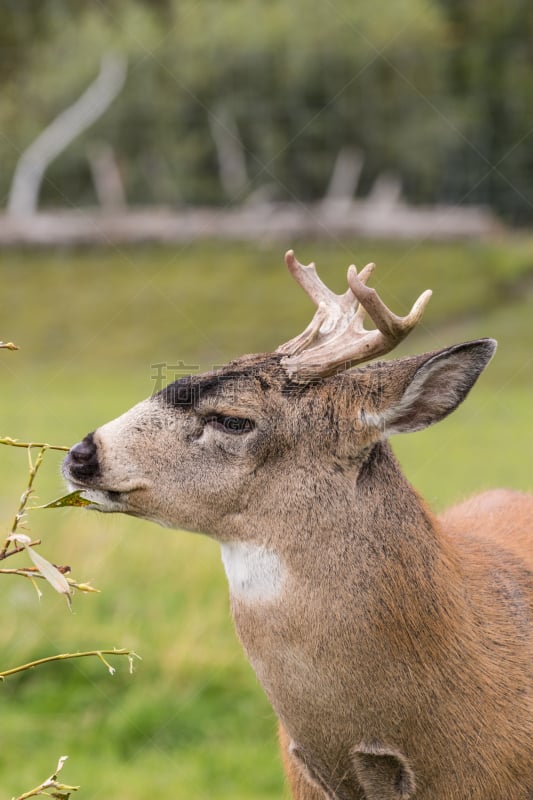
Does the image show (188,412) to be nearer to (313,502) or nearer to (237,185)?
(313,502)

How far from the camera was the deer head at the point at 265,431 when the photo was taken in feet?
12.6

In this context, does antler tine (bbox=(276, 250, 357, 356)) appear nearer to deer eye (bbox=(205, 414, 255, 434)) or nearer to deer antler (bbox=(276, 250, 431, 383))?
deer antler (bbox=(276, 250, 431, 383))

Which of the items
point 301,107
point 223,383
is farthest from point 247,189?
point 223,383

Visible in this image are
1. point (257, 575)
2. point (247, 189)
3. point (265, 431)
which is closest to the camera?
point (257, 575)

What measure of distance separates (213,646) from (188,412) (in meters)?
3.94

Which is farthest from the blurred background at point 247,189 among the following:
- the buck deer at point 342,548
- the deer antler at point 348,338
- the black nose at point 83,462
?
the black nose at point 83,462

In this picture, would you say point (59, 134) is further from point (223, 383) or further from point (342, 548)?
point (342, 548)

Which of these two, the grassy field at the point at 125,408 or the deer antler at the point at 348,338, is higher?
the grassy field at the point at 125,408

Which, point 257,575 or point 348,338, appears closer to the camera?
point 257,575

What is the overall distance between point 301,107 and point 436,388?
2187cm

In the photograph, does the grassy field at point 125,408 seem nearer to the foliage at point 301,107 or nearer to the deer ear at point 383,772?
the deer ear at point 383,772

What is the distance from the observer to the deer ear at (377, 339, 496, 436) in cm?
381

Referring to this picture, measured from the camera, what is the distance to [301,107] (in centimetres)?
2488

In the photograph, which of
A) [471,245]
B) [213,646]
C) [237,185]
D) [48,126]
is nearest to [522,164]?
[471,245]
